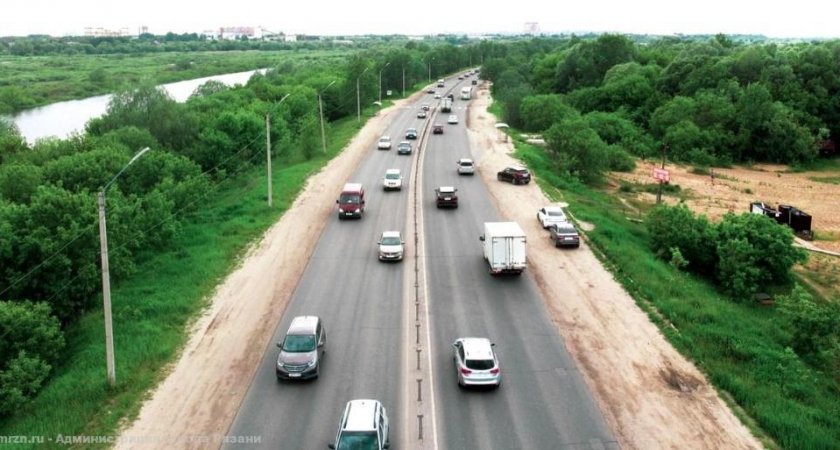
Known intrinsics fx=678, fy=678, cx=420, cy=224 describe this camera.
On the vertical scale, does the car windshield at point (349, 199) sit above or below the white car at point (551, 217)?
above

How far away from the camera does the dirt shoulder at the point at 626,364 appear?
21.1 m

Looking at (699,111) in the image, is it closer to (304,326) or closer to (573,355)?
(573,355)

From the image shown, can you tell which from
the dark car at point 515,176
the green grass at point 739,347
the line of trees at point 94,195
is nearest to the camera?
the green grass at point 739,347

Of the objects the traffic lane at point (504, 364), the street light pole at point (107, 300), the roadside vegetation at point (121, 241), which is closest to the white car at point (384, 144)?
the roadside vegetation at point (121, 241)

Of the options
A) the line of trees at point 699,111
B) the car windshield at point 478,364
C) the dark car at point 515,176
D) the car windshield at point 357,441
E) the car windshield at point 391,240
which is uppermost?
the line of trees at point 699,111

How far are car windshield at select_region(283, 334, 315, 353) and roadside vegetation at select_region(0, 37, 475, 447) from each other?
16.3ft

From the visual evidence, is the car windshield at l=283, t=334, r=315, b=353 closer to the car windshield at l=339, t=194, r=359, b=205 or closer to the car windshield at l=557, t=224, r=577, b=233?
the car windshield at l=557, t=224, r=577, b=233

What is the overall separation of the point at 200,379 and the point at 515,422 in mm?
11358

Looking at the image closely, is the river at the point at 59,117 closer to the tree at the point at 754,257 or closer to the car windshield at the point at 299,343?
the car windshield at the point at 299,343

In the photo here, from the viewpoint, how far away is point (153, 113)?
65125 mm

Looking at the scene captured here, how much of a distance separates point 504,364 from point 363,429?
8.05m

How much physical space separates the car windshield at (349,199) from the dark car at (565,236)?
13.5 metres

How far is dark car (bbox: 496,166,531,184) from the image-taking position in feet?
184

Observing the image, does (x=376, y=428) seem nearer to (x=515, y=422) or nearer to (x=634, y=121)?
(x=515, y=422)
